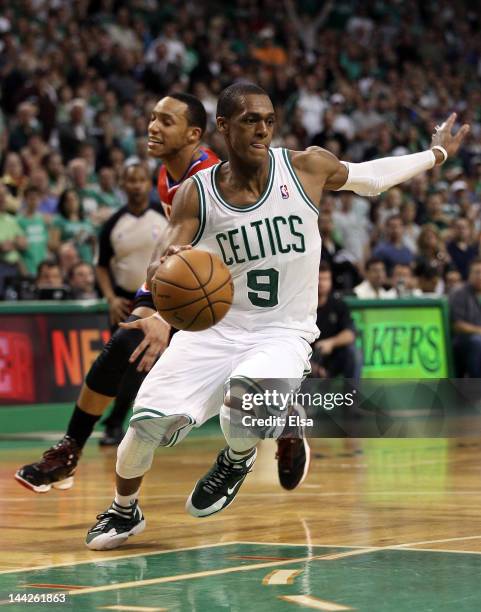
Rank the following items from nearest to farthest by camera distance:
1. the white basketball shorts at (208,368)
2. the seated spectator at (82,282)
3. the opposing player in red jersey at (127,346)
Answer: the white basketball shorts at (208,368) < the opposing player in red jersey at (127,346) < the seated spectator at (82,282)

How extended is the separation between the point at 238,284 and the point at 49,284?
7.39 meters

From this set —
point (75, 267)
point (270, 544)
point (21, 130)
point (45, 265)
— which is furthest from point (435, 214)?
point (270, 544)

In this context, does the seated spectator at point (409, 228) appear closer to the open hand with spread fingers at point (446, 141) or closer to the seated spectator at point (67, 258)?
the seated spectator at point (67, 258)

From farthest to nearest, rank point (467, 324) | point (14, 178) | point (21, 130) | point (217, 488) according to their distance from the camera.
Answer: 1. point (21, 130)
2. point (467, 324)
3. point (14, 178)
4. point (217, 488)

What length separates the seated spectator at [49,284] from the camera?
13703 millimetres

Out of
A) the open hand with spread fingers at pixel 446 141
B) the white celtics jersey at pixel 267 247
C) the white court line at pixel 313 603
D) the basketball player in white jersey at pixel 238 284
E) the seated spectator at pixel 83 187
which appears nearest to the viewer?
the white court line at pixel 313 603

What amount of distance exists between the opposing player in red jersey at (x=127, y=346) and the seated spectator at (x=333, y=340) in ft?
18.1

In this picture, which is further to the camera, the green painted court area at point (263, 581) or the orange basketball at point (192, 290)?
the orange basketball at point (192, 290)

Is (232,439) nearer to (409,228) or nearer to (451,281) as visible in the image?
(451,281)

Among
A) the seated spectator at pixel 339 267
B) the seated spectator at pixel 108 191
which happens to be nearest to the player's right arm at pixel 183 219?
the seated spectator at pixel 339 267

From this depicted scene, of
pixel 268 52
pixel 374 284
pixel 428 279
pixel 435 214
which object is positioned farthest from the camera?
pixel 268 52

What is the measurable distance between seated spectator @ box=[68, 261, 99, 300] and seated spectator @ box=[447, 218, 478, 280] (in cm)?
650

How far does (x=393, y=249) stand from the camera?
1789 centimetres

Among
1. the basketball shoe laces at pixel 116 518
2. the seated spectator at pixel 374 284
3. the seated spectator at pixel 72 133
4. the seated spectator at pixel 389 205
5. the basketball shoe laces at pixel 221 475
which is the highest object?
the seated spectator at pixel 72 133
